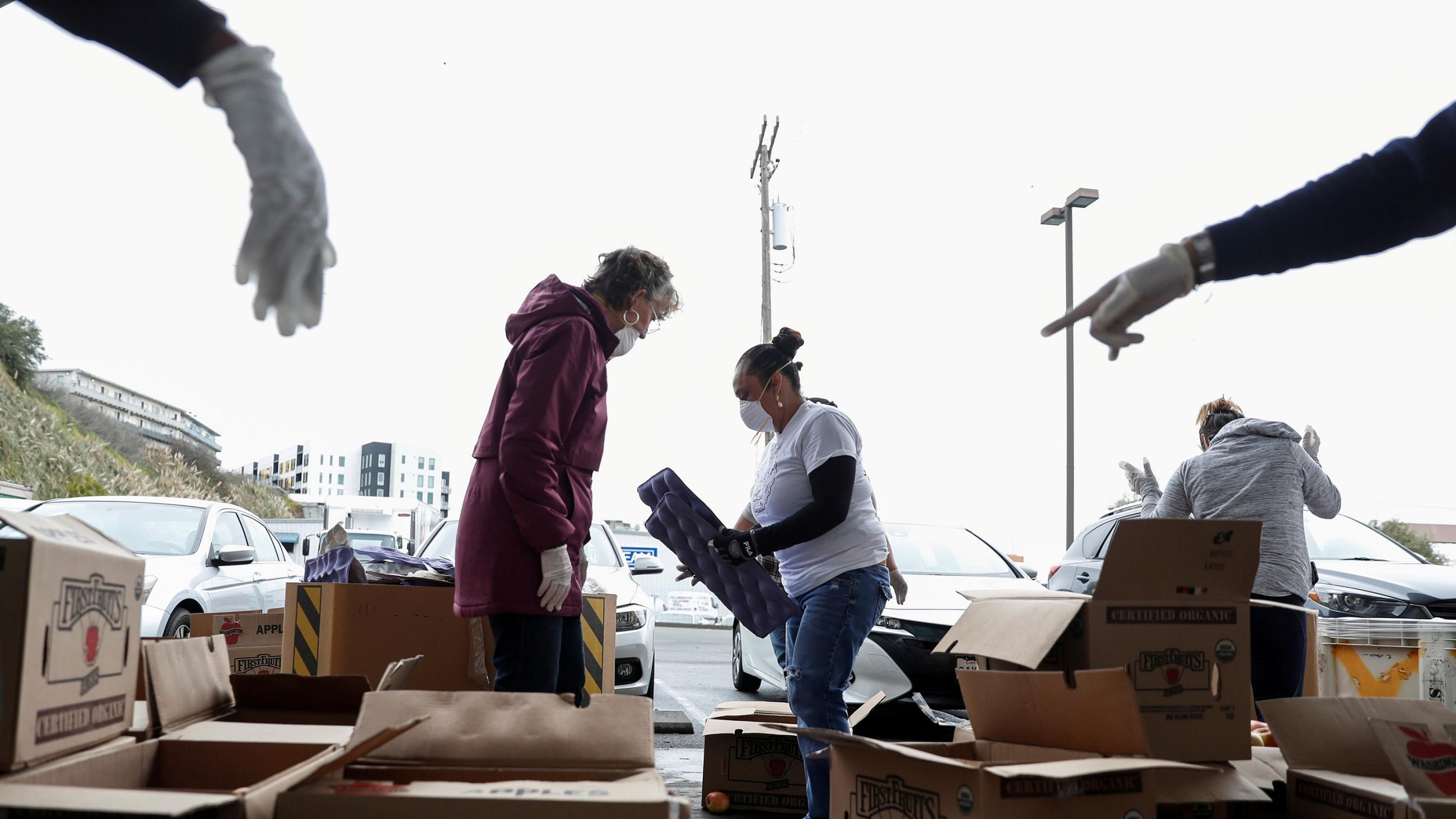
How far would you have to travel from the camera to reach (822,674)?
3139 mm

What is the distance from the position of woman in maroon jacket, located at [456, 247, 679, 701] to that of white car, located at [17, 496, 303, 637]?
4897 millimetres

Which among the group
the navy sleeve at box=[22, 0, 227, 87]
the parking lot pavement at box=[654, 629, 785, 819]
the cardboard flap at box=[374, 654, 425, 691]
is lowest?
the parking lot pavement at box=[654, 629, 785, 819]

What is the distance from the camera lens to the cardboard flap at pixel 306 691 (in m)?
2.05

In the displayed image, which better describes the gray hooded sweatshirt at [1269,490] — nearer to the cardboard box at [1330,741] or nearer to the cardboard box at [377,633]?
the cardboard box at [1330,741]

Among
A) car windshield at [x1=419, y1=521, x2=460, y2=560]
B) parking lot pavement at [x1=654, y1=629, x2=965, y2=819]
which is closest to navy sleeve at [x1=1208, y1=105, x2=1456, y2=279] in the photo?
parking lot pavement at [x1=654, y1=629, x2=965, y2=819]

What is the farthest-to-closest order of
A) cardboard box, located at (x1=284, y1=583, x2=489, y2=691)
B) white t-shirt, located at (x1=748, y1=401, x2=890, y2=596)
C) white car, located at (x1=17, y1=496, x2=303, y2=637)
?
1. white car, located at (x1=17, y1=496, x2=303, y2=637)
2. cardboard box, located at (x1=284, y1=583, x2=489, y2=691)
3. white t-shirt, located at (x1=748, y1=401, x2=890, y2=596)

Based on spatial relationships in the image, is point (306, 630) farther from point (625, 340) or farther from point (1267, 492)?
point (1267, 492)

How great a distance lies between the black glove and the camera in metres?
3.29

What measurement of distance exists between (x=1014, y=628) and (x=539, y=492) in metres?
1.20

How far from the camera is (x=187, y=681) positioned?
1.91 metres

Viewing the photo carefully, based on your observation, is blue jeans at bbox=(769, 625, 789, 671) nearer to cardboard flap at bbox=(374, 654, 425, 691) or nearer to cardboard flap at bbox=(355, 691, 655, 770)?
cardboard flap at bbox=(374, 654, 425, 691)

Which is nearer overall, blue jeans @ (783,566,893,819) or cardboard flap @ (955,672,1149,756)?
cardboard flap @ (955,672,1149,756)

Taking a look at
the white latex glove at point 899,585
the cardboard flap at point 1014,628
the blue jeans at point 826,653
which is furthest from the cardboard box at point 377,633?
the cardboard flap at point 1014,628

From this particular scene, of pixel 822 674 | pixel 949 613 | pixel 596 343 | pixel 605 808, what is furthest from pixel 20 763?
pixel 949 613
